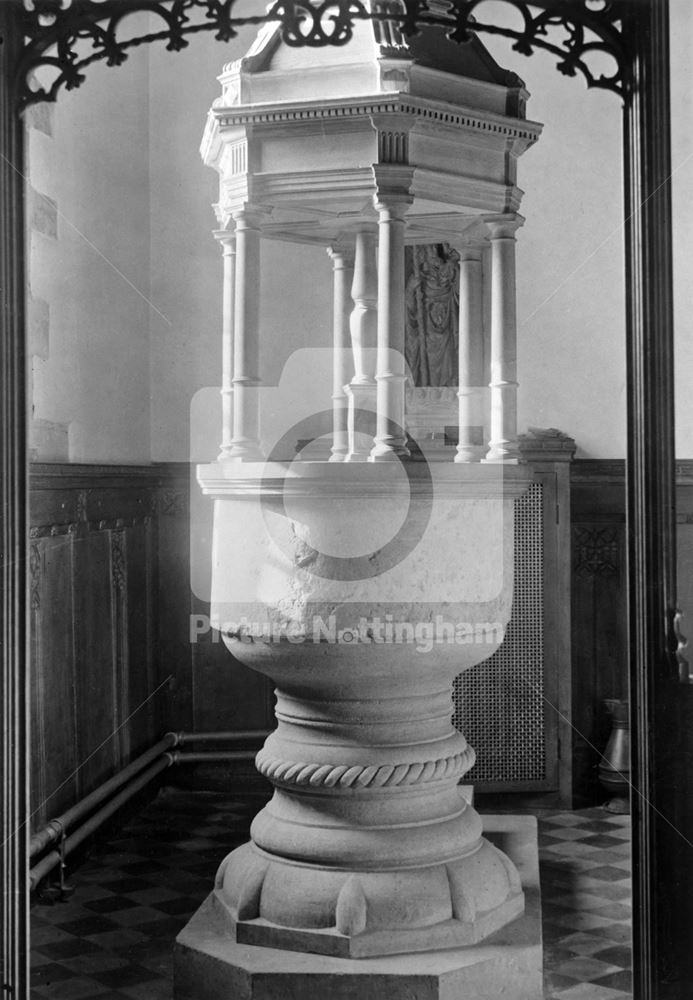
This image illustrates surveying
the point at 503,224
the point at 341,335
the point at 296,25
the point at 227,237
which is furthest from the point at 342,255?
the point at 296,25

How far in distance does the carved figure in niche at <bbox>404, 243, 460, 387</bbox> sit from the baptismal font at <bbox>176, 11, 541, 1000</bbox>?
1.57 metres

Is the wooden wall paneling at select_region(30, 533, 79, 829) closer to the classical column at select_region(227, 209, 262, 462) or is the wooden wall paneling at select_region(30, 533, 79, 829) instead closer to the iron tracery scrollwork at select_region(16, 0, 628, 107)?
the classical column at select_region(227, 209, 262, 462)

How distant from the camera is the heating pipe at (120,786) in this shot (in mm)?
3486

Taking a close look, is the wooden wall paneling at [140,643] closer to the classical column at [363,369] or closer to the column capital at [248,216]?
the classical column at [363,369]

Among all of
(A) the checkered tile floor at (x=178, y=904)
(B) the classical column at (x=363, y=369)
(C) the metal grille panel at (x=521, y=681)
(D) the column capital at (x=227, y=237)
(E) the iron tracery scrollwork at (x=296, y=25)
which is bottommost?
(A) the checkered tile floor at (x=178, y=904)

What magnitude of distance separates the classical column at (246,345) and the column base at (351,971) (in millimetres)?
1234

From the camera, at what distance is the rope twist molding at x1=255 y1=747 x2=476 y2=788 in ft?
9.38

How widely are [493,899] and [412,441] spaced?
1919 millimetres

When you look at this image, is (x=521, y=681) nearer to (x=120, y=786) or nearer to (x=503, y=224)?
(x=120, y=786)

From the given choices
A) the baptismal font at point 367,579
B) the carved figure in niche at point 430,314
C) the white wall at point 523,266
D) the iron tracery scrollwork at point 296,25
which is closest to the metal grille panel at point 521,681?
the white wall at point 523,266

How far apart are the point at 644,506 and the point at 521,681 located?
96.3 inches

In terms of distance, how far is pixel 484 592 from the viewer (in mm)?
2889

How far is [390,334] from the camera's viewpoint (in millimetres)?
2807

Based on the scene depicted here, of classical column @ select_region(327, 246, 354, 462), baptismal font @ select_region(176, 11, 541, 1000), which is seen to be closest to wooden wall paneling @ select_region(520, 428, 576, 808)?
classical column @ select_region(327, 246, 354, 462)
